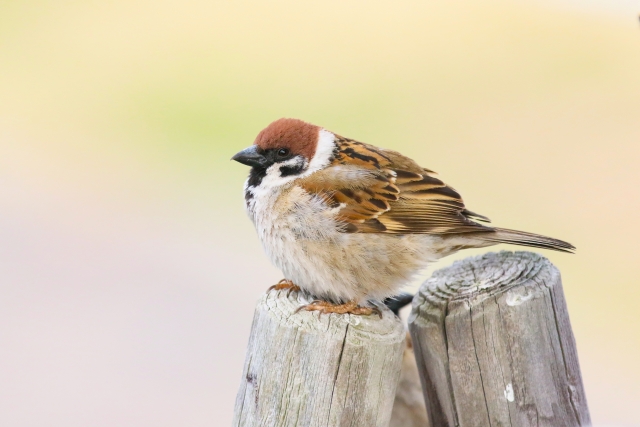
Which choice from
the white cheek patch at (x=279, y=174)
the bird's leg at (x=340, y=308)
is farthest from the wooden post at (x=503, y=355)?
the white cheek patch at (x=279, y=174)

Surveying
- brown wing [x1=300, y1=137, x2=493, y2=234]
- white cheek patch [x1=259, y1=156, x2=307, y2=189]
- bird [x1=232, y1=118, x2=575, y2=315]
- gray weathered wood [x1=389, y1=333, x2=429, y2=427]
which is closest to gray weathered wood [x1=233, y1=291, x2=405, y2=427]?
gray weathered wood [x1=389, y1=333, x2=429, y2=427]

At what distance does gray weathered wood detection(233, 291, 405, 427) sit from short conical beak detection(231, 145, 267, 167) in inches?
41.7

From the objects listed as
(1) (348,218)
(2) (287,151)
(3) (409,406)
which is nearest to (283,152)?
(2) (287,151)

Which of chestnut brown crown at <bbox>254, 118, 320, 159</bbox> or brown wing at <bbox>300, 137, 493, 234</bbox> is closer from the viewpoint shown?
brown wing at <bbox>300, 137, 493, 234</bbox>

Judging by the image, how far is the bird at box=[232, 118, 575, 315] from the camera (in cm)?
293

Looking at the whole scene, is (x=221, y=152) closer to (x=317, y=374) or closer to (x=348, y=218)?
(x=348, y=218)

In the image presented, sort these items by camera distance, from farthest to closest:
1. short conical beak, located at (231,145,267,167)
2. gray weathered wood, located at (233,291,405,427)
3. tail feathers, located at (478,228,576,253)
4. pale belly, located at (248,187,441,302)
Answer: short conical beak, located at (231,145,267,167) < pale belly, located at (248,187,441,302) < tail feathers, located at (478,228,576,253) < gray weathered wood, located at (233,291,405,427)

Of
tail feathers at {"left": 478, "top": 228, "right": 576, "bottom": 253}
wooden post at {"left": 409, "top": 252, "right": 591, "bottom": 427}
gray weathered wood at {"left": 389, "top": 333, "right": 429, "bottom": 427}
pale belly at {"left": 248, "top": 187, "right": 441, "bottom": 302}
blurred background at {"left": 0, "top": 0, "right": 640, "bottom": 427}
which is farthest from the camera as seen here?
blurred background at {"left": 0, "top": 0, "right": 640, "bottom": 427}

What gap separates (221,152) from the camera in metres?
7.98

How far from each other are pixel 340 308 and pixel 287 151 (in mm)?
796

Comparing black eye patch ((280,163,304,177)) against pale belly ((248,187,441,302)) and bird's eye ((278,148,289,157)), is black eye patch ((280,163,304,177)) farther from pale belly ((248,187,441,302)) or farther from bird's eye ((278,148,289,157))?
pale belly ((248,187,441,302))

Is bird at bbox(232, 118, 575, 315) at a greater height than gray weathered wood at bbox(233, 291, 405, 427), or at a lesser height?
greater

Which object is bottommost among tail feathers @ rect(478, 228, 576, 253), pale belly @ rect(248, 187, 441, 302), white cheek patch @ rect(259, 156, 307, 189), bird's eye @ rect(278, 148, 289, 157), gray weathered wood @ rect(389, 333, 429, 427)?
gray weathered wood @ rect(389, 333, 429, 427)

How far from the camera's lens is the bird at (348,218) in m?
2.93
